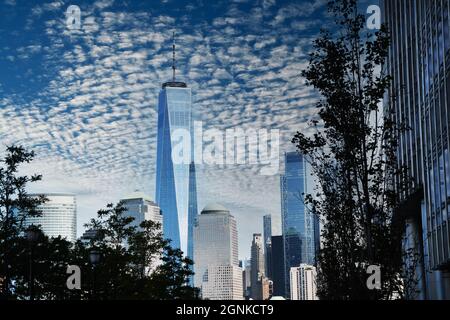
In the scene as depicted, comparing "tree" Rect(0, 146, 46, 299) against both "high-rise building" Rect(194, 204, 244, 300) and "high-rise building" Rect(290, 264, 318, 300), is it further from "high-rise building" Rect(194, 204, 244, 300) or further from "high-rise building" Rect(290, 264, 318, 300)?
"high-rise building" Rect(290, 264, 318, 300)

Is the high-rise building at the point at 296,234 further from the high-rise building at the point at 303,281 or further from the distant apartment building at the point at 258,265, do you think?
the distant apartment building at the point at 258,265

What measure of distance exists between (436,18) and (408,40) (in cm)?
1170

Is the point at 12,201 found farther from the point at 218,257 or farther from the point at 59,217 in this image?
the point at 218,257

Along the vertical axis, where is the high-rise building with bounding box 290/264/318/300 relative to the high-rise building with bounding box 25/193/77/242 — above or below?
below

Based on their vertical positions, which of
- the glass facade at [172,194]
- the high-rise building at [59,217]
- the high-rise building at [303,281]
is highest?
the glass facade at [172,194]

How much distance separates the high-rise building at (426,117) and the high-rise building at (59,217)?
19.8m

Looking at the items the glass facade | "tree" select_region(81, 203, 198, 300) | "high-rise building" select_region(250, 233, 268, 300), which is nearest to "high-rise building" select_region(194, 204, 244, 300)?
"high-rise building" select_region(250, 233, 268, 300)

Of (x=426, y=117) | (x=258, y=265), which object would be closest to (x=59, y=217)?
(x=426, y=117)

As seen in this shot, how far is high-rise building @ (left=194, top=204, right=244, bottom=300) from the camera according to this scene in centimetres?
6156

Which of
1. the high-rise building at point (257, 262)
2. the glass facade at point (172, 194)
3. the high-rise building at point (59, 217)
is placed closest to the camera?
the high-rise building at point (59, 217)

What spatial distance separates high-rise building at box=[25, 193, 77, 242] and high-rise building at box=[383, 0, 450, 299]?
19824mm

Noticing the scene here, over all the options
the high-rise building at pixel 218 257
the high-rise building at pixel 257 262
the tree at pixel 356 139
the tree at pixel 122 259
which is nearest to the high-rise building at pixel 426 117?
the tree at pixel 356 139

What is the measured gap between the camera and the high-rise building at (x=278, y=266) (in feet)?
Result: 239
